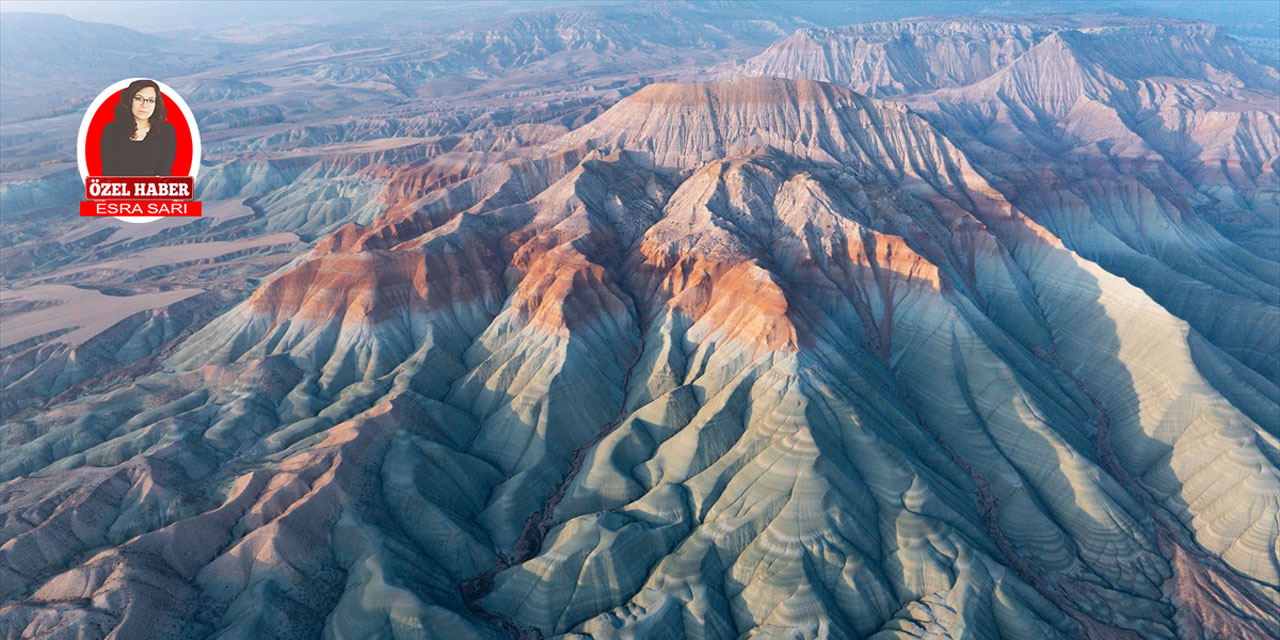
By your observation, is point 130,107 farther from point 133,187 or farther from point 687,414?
point 687,414

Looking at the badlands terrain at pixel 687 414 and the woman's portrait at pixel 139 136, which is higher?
the woman's portrait at pixel 139 136

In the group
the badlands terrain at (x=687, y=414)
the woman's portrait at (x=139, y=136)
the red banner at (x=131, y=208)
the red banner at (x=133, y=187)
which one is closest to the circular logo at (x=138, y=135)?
the woman's portrait at (x=139, y=136)

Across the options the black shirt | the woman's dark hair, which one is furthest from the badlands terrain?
the woman's dark hair

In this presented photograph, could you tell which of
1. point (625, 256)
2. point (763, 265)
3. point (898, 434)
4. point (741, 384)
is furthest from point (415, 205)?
point (898, 434)

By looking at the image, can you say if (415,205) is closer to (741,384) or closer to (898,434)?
(741,384)

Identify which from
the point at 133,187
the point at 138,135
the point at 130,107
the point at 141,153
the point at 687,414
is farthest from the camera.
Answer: the point at 687,414

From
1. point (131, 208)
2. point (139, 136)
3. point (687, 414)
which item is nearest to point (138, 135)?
point (139, 136)

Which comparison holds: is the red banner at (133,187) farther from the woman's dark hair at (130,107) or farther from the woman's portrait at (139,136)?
the woman's dark hair at (130,107)

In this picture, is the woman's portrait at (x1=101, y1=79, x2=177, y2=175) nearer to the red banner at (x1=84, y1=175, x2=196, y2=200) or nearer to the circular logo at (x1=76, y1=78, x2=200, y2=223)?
the circular logo at (x1=76, y1=78, x2=200, y2=223)
